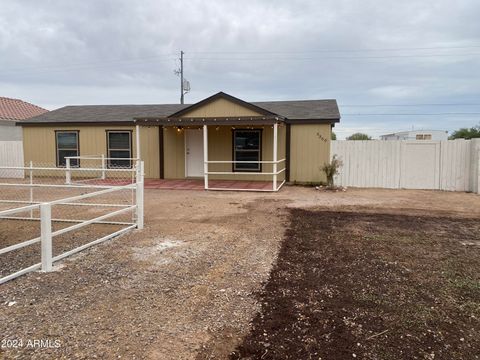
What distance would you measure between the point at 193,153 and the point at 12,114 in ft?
49.9

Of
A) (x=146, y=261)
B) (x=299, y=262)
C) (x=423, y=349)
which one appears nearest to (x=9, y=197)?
(x=146, y=261)

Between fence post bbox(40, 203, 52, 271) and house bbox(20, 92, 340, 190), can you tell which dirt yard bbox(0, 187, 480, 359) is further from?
house bbox(20, 92, 340, 190)

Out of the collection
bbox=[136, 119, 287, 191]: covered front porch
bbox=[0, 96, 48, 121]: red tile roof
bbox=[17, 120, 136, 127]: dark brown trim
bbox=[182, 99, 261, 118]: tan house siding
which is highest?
bbox=[0, 96, 48, 121]: red tile roof

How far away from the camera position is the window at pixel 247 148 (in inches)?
578

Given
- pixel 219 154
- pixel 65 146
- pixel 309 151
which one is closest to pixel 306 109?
pixel 309 151

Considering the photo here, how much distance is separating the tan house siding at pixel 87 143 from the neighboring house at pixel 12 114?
7.10m

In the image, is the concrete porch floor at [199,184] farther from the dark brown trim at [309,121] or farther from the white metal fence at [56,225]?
the dark brown trim at [309,121]

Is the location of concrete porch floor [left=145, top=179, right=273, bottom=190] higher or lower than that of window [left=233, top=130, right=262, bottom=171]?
lower

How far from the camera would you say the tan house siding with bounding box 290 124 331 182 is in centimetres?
1373

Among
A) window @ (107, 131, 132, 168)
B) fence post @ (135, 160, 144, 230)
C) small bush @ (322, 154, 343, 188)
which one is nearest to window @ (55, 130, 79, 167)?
window @ (107, 131, 132, 168)

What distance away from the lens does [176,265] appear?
4.77m

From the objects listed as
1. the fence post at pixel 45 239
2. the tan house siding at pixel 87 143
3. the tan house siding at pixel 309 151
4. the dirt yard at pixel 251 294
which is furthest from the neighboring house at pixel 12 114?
the fence post at pixel 45 239

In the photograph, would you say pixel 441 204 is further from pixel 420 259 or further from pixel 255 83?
pixel 255 83

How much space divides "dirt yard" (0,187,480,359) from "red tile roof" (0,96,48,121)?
69.0 ft
